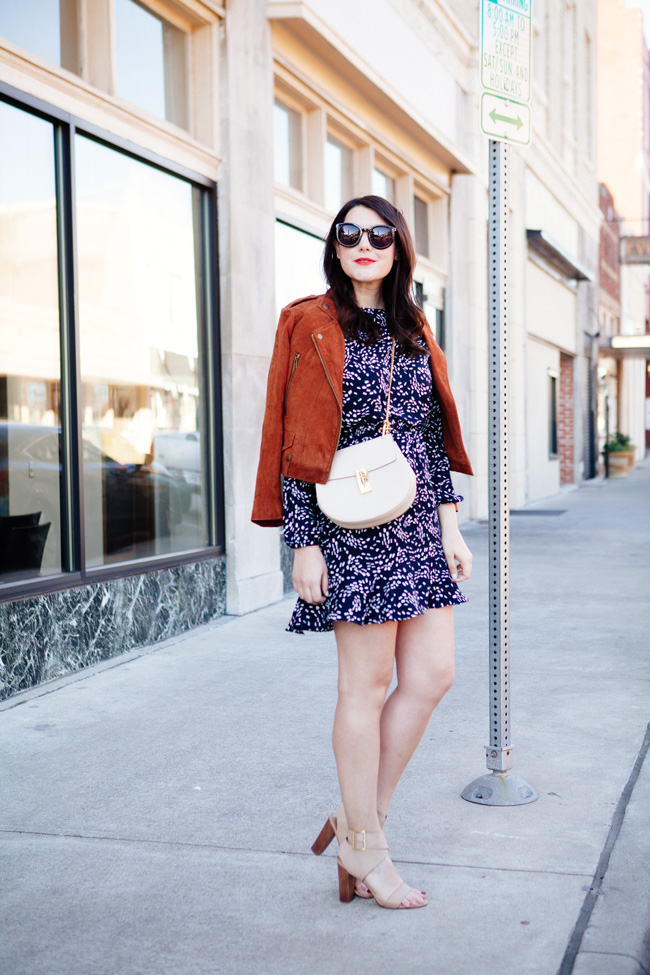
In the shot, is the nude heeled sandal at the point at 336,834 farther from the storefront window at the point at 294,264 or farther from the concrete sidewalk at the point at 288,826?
the storefront window at the point at 294,264

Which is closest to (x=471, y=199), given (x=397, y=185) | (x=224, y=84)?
(x=397, y=185)

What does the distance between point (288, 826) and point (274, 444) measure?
135cm

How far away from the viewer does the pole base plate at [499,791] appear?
12.3 feet

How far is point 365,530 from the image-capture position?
9.59ft

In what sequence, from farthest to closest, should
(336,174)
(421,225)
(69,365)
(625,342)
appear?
(625,342), (421,225), (336,174), (69,365)

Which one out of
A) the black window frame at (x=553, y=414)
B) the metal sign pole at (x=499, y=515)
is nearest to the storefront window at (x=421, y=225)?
the black window frame at (x=553, y=414)

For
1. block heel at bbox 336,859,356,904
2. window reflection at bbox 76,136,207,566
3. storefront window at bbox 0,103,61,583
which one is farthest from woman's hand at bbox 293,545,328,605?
window reflection at bbox 76,136,207,566

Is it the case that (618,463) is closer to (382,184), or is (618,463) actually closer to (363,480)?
(382,184)

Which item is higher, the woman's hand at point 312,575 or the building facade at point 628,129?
the building facade at point 628,129

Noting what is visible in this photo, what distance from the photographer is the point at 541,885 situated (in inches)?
121

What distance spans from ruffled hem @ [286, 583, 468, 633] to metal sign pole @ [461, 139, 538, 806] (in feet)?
2.66

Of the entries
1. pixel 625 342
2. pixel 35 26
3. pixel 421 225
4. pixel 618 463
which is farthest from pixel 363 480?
pixel 625 342

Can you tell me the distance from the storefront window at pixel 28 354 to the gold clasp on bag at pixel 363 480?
11.0 ft

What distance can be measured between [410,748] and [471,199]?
12390 millimetres
